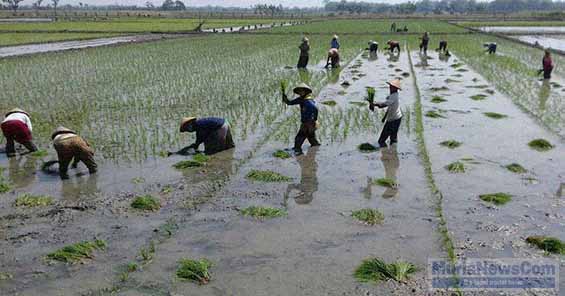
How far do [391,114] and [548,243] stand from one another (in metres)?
3.41

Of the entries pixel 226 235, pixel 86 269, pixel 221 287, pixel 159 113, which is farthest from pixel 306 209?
pixel 159 113

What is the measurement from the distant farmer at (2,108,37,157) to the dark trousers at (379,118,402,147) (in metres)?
5.30

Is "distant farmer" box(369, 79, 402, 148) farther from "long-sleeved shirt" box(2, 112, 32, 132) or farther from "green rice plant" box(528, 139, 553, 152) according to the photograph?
"long-sleeved shirt" box(2, 112, 32, 132)

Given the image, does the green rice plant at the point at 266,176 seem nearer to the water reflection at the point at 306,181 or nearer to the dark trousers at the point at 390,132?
the water reflection at the point at 306,181

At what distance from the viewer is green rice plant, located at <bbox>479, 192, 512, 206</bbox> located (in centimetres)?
549

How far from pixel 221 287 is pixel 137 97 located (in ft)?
27.5

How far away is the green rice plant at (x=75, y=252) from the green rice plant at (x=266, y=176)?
2300 mm

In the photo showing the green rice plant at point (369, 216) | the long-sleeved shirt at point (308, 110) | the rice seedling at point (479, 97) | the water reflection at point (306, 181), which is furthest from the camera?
the rice seedling at point (479, 97)

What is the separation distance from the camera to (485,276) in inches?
157

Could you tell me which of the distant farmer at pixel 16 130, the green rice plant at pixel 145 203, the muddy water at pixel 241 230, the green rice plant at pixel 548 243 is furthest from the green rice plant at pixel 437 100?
the distant farmer at pixel 16 130

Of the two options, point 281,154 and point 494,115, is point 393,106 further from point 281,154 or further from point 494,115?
point 494,115

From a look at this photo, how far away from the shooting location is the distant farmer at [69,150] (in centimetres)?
609

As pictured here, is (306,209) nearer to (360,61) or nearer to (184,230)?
(184,230)

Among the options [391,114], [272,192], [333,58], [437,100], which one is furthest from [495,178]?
[333,58]
